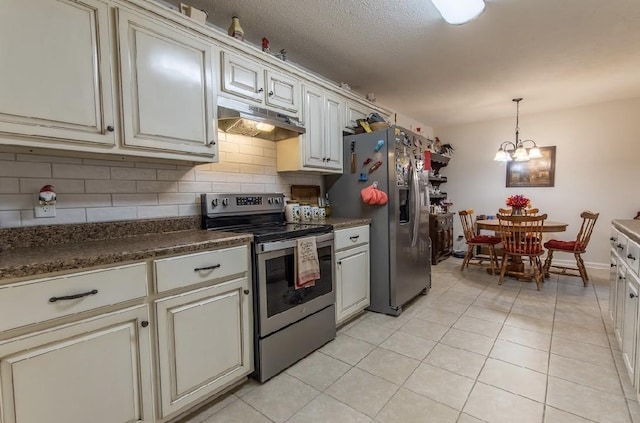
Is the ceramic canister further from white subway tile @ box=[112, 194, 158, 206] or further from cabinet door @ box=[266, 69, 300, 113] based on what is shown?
white subway tile @ box=[112, 194, 158, 206]

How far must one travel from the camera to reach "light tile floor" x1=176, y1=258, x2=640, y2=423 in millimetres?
1543

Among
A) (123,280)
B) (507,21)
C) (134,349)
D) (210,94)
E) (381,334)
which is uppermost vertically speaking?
(507,21)

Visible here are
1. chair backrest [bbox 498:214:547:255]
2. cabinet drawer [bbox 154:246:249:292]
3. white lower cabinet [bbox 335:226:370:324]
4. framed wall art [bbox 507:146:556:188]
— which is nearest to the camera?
cabinet drawer [bbox 154:246:249:292]

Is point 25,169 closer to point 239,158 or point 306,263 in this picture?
point 239,158

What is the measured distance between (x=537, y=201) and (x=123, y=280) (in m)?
5.68

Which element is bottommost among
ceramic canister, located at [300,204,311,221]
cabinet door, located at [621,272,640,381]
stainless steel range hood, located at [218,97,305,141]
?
cabinet door, located at [621,272,640,381]

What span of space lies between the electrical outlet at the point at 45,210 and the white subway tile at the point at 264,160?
133cm

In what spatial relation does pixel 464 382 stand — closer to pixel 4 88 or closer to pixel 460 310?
pixel 460 310

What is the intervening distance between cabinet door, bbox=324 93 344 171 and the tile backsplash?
2.00ft

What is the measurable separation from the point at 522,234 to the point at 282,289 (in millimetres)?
3160

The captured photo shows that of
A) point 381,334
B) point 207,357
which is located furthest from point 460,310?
point 207,357

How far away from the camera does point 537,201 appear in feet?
15.9

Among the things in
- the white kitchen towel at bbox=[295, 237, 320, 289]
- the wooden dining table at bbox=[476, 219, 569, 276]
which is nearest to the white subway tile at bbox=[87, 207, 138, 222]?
the white kitchen towel at bbox=[295, 237, 320, 289]

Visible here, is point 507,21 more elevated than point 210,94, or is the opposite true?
point 507,21
